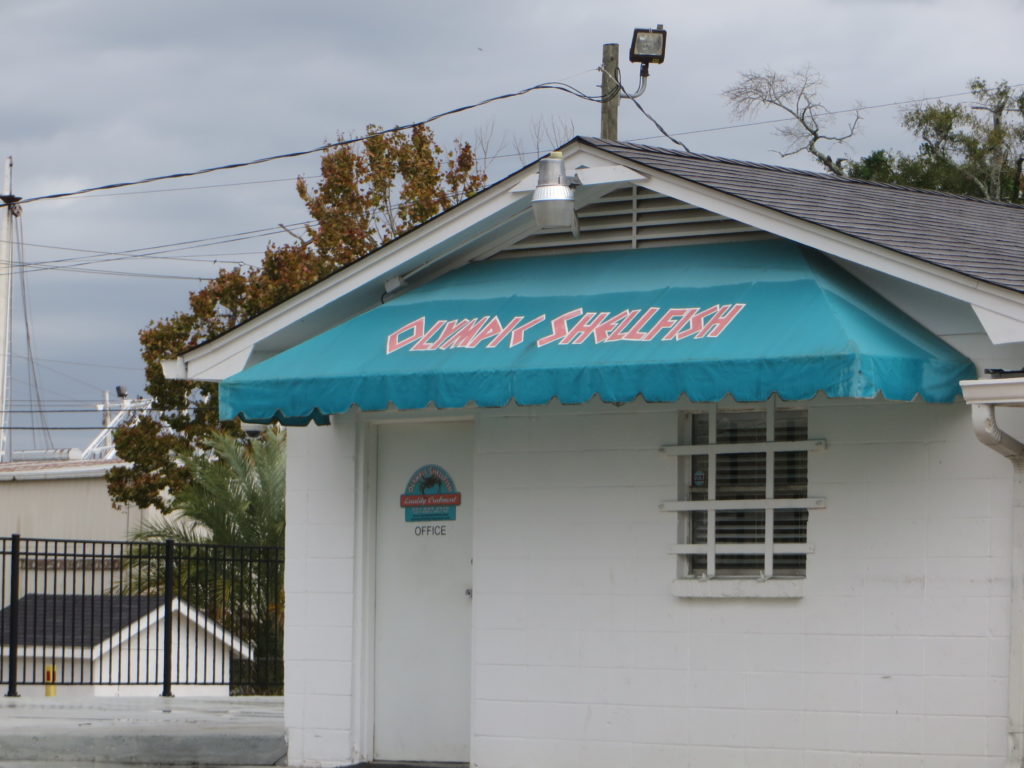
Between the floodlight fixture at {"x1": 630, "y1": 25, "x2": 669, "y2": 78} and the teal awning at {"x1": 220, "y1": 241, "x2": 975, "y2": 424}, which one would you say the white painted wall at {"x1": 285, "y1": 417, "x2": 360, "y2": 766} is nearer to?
the teal awning at {"x1": 220, "y1": 241, "x2": 975, "y2": 424}

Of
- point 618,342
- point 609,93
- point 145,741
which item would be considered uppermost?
point 609,93

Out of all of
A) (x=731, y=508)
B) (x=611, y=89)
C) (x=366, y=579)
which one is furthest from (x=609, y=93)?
(x=731, y=508)

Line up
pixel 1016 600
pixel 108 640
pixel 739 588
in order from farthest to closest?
pixel 108 640, pixel 739 588, pixel 1016 600

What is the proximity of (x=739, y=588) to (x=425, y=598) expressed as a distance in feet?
7.77

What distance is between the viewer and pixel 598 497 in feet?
32.1

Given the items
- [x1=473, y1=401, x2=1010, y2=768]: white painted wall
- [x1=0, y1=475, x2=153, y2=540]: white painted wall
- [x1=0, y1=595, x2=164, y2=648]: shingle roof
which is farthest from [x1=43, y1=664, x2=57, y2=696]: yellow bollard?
[x1=0, y1=475, x2=153, y2=540]: white painted wall

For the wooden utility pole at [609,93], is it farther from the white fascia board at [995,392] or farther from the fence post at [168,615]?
the white fascia board at [995,392]

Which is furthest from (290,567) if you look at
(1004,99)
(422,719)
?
(1004,99)

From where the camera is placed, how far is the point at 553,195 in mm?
9344

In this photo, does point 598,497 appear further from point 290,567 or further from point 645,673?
point 290,567

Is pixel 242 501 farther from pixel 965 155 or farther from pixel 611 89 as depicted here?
pixel 965 155

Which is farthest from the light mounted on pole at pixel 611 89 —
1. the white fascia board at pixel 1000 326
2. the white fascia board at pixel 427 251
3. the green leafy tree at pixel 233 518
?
the white fascia board at pixel 1000 326

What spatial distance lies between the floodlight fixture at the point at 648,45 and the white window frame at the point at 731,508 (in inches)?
384

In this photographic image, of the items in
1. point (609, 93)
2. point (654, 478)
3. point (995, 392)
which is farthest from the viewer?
point (609, 93)
